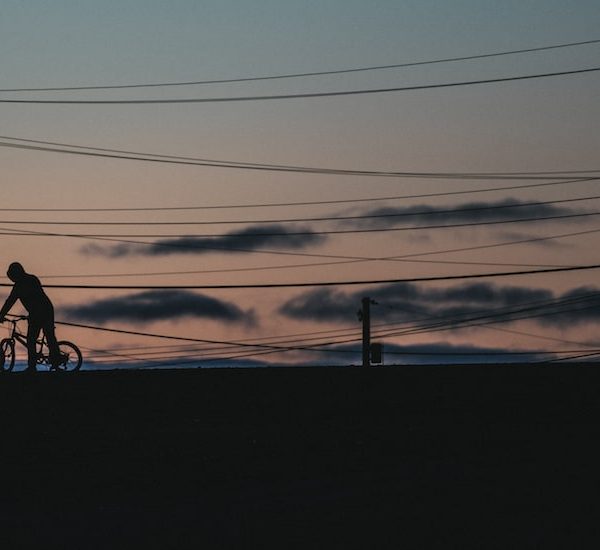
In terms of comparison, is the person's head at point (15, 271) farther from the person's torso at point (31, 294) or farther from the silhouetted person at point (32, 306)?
the person's torso at point (31, 294)

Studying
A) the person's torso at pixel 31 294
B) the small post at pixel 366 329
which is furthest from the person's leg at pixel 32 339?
the small post at pixel 366 329

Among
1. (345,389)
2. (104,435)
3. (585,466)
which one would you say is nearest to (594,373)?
(345,389)

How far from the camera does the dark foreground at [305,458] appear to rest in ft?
47.4

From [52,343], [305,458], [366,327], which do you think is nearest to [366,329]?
[366,327]

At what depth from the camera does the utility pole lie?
57.4 metres

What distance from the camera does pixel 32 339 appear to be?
28797 mm

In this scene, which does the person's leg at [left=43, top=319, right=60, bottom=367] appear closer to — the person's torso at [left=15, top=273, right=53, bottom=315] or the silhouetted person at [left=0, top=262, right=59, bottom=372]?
the silhouetted person at [left=0, top=262, right=59, bottom=372]

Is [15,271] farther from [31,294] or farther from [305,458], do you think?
[305,458]

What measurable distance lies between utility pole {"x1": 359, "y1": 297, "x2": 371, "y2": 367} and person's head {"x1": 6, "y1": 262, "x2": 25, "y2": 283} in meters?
30.3

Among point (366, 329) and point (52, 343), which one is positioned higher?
point (366, 329)

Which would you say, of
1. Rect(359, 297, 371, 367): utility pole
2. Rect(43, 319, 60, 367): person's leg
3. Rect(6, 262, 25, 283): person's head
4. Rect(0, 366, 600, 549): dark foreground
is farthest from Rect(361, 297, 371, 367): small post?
Rect(0, 366, 600, 549): dark foreground

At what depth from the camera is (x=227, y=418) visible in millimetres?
20578

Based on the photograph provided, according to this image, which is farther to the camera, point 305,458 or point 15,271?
point 15,271

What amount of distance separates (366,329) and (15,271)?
3124 centimetres
